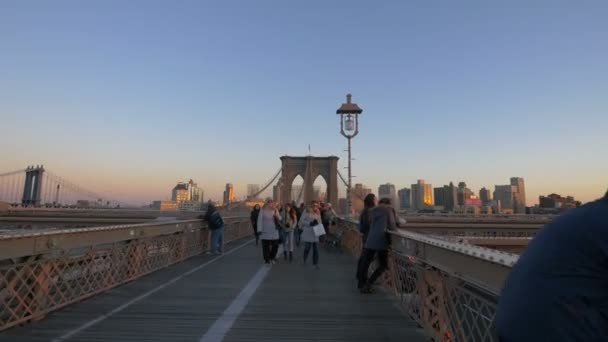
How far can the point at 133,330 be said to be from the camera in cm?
411

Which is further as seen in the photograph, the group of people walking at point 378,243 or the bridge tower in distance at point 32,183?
the bridge tower in distance at point 32,183

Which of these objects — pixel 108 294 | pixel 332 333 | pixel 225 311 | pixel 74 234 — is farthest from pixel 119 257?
pixel 332 333

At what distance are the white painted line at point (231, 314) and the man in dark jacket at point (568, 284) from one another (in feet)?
10.5

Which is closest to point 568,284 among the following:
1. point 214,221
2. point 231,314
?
point 231,314

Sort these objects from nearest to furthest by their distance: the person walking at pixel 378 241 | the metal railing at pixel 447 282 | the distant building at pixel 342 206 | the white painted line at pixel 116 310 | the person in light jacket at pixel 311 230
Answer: the metal railing at pixel 447 282, the white painted line at pixel 116 310, the person walking at pixel 378 241, the person in light jacket at pixel 311 230, the distant building at pixel 342 206

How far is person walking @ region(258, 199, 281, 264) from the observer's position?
9.04 meters

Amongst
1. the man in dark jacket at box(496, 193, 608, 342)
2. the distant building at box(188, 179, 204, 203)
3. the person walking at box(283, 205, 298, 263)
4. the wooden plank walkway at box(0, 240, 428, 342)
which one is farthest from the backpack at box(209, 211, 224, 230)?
the distant building at box(188, 179, 204, 203)

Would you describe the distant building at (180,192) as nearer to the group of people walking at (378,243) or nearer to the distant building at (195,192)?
the distant building at (195,192)

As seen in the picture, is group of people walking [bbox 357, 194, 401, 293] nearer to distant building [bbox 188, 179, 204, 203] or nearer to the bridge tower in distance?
the bridge tower in distance

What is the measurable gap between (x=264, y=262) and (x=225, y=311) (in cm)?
444

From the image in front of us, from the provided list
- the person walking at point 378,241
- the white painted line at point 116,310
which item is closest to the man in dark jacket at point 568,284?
the white painted line at point 116,310

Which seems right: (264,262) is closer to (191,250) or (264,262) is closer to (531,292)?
(191,250)

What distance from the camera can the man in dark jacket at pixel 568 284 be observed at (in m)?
1.26

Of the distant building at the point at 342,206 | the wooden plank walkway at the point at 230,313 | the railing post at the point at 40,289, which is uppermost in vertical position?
the distant building at the point at 342,206
